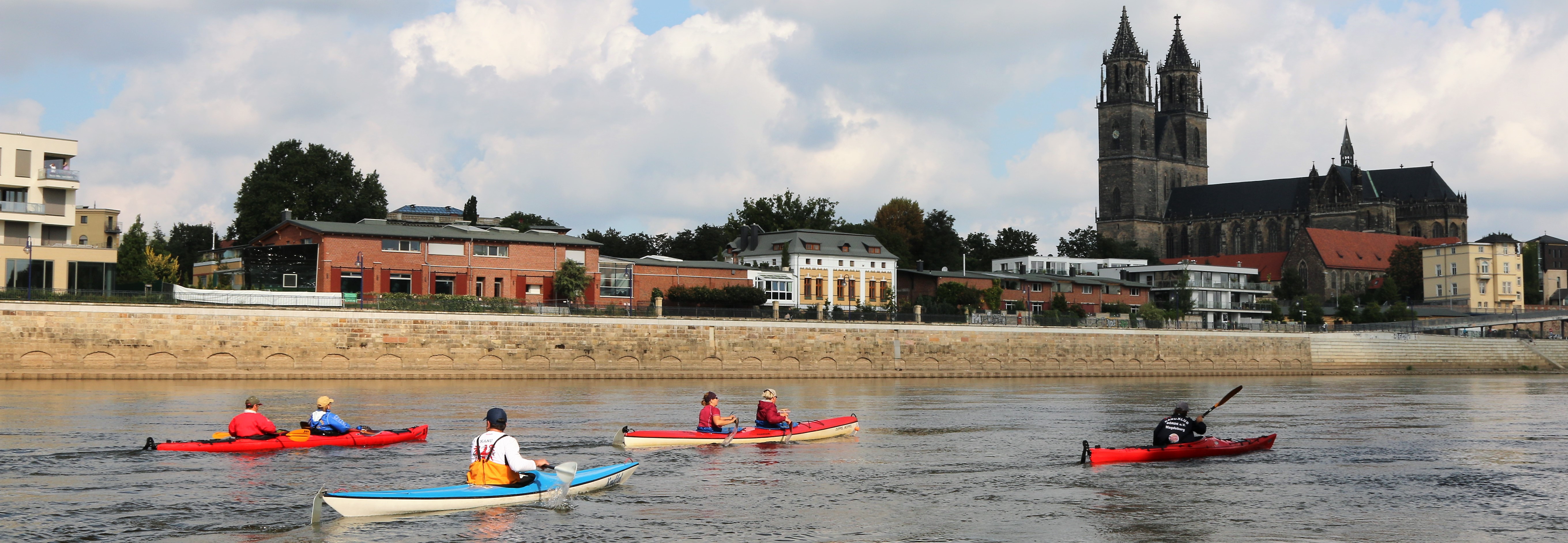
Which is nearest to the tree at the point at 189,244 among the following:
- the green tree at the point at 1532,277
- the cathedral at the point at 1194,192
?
the cathedral at the point at 1194,192

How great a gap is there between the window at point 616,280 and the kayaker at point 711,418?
4890cm

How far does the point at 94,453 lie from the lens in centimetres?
2514

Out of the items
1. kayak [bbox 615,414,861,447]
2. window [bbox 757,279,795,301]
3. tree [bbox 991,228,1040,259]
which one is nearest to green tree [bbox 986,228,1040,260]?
tree [bbox 991,228,1040,259]

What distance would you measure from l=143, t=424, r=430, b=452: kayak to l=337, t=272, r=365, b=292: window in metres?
39.0

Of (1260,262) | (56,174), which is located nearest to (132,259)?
(56,174)

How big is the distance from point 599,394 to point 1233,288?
300 feet

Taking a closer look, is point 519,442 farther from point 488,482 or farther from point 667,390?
point 667,390

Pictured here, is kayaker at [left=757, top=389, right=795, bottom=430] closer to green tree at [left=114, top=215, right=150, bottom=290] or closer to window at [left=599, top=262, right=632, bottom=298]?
window at [left=599, top=262, right=632, bottom=298]

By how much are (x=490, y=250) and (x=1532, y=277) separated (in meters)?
123

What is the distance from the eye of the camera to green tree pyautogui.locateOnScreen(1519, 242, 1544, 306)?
141500 millimetres

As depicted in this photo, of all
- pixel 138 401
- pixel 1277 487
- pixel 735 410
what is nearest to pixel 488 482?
pixel 1277 487

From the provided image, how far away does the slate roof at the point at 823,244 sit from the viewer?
296ft

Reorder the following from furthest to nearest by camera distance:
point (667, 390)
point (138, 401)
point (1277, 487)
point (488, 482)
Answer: point (667, 390) < point (138, 401) < point (1277, 487) < point (488, 482)

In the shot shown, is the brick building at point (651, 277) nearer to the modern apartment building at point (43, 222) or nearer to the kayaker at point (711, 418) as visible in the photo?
the modern apartment building at point (43, 222)
